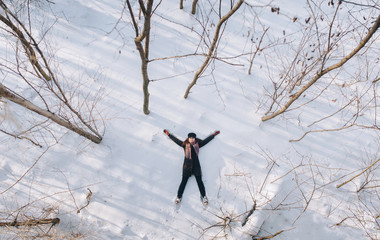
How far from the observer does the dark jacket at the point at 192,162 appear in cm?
525

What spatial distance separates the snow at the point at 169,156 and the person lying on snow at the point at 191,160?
6.8 inches

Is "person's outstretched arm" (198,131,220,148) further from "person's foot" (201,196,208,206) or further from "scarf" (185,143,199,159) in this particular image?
"person's foot" (201,196,208,206)

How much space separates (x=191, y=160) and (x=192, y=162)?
0.06m

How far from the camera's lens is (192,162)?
532 cm

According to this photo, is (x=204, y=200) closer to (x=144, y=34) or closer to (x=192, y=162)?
(x=192, y=162)

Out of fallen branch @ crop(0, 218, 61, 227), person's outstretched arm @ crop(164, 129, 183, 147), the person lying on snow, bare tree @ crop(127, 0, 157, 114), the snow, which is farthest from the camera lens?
person's outstretched arm @ crop(164, 129, 183, 147)

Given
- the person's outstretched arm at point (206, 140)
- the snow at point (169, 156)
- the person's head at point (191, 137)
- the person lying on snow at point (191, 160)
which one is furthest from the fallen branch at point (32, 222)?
the person's outstretched arm at point (206, 140)

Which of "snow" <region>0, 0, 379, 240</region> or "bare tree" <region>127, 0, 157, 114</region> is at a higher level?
"bare tree" <region>127, 0, 157, 114</region>

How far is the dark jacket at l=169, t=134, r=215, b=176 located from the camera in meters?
5.25

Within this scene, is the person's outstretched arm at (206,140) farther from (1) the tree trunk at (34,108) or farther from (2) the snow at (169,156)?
(1) the tree trunk at (34,108)

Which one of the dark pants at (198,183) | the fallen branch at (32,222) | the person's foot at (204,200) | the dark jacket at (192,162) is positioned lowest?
the fallen branch at (32,222)

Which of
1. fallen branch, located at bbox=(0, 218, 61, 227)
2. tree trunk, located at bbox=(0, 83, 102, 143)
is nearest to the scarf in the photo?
tree trunk, located at bbox=(0, 83, 102, 143)

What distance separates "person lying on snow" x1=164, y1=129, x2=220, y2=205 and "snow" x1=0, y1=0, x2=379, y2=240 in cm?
17

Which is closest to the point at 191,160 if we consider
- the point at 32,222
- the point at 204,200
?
the point at 204,200
